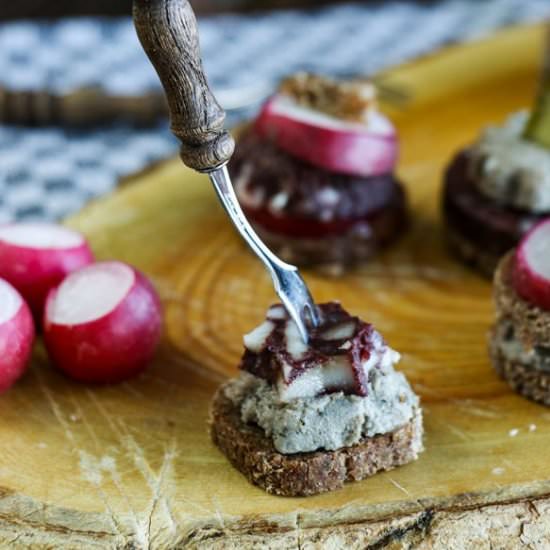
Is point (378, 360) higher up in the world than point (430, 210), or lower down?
higher up

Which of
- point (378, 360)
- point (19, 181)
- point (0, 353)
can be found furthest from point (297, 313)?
point (19, 181)

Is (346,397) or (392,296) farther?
(392,296)

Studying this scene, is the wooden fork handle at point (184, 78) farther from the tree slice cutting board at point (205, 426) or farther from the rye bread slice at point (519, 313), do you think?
the rye bread slice at point (519, 313)

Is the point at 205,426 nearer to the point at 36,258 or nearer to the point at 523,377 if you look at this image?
the point at 36,258

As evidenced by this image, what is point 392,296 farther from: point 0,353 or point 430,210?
point 0,353

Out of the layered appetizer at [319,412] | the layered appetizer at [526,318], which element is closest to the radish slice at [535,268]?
the layered appetizer at [526,318]

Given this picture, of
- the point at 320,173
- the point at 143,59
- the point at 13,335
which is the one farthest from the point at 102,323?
the point at 143,59

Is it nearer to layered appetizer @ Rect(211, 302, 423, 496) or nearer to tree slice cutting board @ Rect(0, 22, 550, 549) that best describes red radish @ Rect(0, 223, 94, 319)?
tree slice cutting board @ Rect(0, 22, 550, 549)
